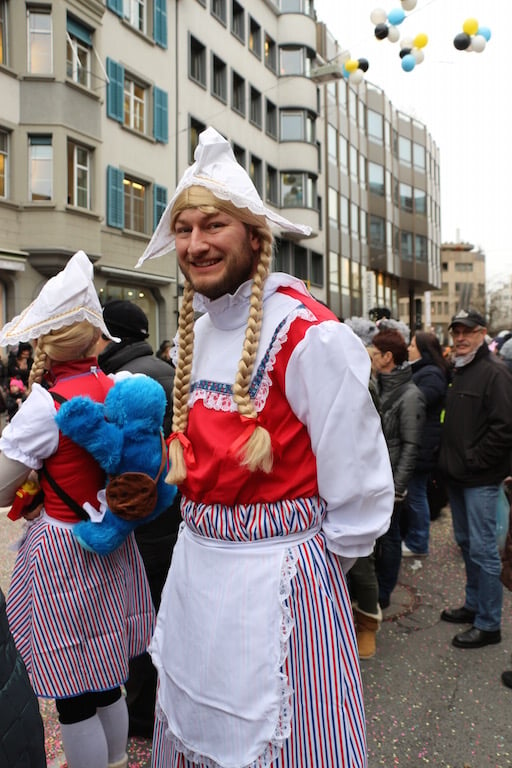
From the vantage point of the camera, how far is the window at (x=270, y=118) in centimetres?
2551

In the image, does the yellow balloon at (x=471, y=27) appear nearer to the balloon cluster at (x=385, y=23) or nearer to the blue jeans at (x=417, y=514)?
the balloon cluster at (x=385, y=23)

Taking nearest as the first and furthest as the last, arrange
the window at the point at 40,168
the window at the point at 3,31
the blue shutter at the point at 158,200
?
1. the window at the point at 3,31
2. the window at the point at 40,168
3. the blue shutter at the point at 158,200

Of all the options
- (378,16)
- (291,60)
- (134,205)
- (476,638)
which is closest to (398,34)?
(378,16)

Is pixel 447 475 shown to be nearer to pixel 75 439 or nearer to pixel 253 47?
pixel 75 439

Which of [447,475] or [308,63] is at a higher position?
[308,63]

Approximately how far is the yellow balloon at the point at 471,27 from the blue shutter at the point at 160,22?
12.6 m

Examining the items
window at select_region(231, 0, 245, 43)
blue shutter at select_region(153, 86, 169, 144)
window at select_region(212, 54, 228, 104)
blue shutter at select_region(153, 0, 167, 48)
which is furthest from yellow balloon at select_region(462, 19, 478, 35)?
window at select_region(231, 0, 245, 43)

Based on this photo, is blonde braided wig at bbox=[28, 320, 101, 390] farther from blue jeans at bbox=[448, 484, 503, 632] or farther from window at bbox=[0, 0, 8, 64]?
window at bbox=[0, 0, 8, 64]

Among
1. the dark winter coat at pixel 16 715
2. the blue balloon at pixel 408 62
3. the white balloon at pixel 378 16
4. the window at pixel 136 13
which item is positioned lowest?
the dark winter coat at pixel 16 715

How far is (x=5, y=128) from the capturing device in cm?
1440

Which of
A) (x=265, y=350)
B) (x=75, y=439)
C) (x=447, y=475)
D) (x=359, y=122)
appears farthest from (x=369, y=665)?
(x=359, y=122)

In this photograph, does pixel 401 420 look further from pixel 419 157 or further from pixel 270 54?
pixel 419 157

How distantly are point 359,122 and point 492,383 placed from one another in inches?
1353

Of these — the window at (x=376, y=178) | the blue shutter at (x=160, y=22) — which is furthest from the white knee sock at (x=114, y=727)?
the window at (x=376, y=178)
